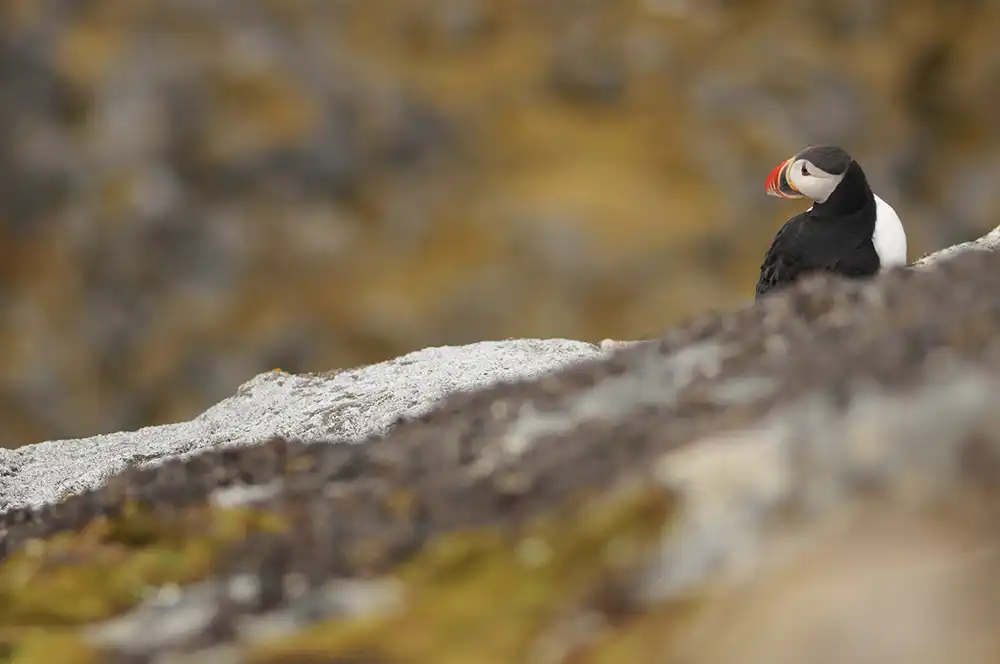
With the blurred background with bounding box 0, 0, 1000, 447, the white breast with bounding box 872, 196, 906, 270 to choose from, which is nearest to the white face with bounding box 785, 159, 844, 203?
the white breast with bounding box 872, 196, 906, 270

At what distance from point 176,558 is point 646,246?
184 inches

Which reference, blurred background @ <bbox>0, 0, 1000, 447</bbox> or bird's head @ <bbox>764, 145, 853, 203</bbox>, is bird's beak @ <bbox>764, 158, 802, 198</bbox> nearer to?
bird's head @ <bbox>764, 145, 853, 203</bbox>

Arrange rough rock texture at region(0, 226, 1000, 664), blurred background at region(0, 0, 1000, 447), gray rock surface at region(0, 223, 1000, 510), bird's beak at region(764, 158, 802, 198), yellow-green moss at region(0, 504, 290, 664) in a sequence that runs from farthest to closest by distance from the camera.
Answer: blurred background at region(0, 0, 1000, 447) → bird's beak at region(764, 158, 802, 198) → gray rock surface at region(0, 223, 1000, 510) → yellow-green moss at region(0, 504, 290, 664) → rough rock texture at region(0, 226, 1000, 664)

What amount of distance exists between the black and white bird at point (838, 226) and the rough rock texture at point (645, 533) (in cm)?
149

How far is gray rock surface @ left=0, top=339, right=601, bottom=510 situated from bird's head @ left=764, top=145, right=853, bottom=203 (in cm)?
77

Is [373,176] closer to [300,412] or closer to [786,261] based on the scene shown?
[300,412]

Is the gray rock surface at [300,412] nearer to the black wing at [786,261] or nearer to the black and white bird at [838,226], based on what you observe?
the black wing at [786,261]

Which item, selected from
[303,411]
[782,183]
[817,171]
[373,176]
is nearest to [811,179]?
[817,171]

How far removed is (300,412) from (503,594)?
1.95 meters

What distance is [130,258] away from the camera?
5625 mm

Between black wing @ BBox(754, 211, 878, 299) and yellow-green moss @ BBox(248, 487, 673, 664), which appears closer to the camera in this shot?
yellow-green moss @ BBox(248, 487, 673, 664)

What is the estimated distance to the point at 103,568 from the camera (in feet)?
3.80

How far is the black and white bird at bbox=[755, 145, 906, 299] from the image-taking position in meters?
2.68

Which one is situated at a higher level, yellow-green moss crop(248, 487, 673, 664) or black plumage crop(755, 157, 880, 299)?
black plumage crop(755, 157, 880, 299)
